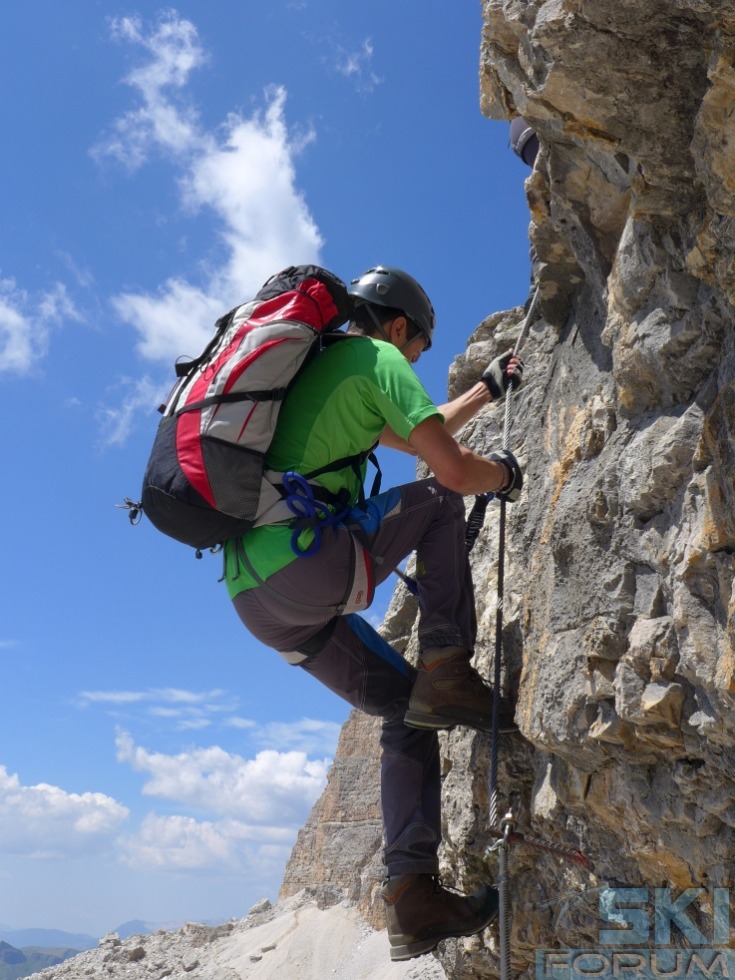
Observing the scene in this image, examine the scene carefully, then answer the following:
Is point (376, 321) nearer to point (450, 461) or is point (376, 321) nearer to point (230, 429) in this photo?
point (450, 461)

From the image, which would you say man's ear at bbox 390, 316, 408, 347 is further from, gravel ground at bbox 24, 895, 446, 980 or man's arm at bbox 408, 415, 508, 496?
gravel ground at bbox 24, 895, 446, 980

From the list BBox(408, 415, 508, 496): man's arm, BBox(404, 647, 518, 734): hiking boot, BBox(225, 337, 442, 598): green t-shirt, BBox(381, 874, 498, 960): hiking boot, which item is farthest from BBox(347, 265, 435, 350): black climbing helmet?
BBox(381, 874, 498, 960): hiking boot

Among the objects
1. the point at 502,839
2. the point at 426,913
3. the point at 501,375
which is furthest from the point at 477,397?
the point at 426,913

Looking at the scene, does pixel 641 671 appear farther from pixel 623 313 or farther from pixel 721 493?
pixel 623 313

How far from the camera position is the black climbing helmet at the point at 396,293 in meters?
6.50

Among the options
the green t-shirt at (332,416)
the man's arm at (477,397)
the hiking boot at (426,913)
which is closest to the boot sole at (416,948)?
the hiking boot at (426,913)

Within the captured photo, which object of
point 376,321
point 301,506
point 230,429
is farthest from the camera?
Answer: point 376,321

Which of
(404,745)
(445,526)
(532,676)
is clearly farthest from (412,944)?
(445,526)

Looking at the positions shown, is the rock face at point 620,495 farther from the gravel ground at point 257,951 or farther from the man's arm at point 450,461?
the gravel ground at point 257,951

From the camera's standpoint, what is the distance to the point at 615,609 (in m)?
4.55

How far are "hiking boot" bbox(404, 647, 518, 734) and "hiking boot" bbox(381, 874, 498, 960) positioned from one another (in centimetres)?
98

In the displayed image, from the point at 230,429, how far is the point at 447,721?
2359 millimetres

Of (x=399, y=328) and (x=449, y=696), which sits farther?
(x=399, y=328)

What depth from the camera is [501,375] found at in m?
6.58
